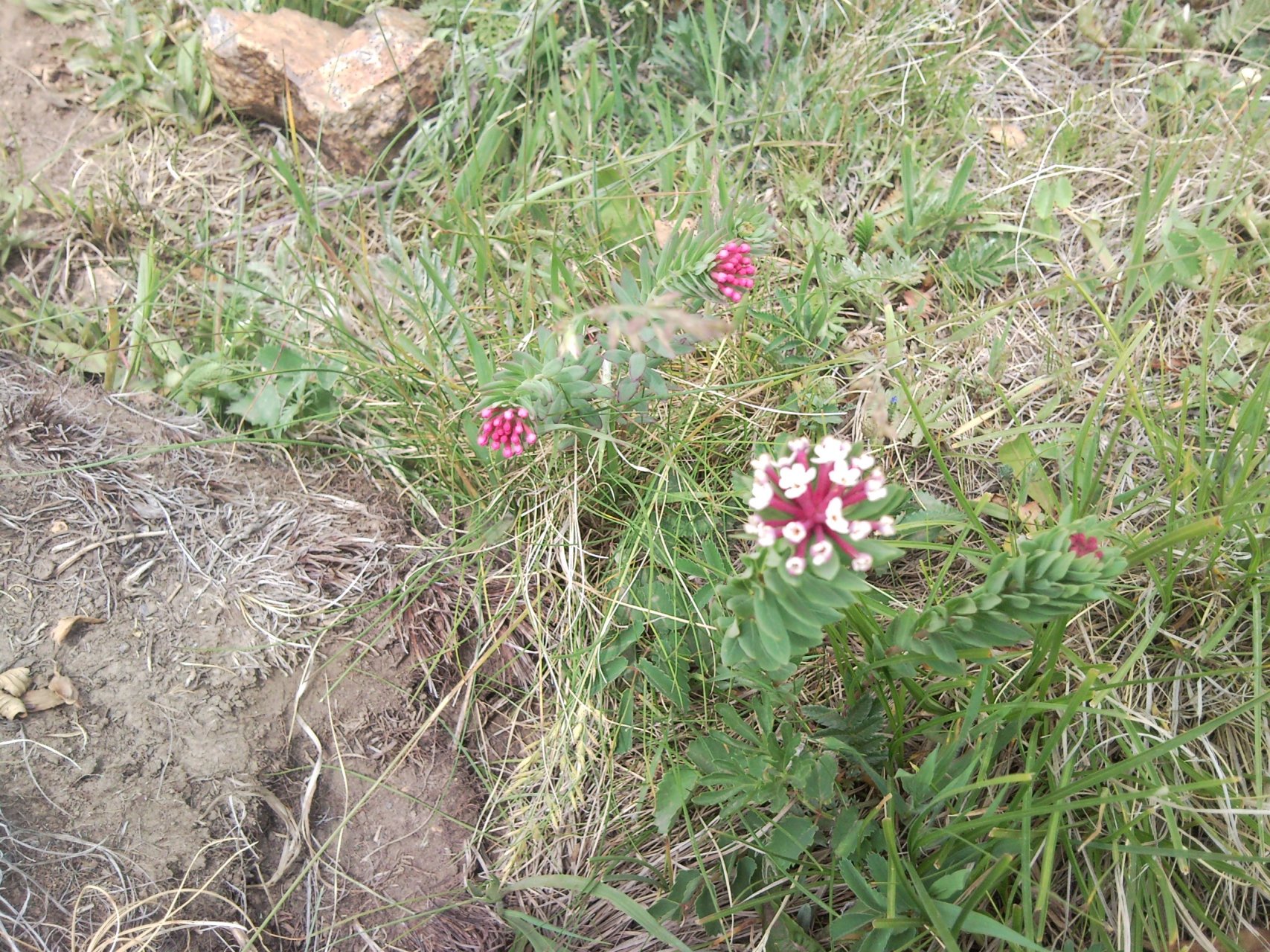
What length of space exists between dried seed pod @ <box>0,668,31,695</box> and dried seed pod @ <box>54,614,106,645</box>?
0.09 metres

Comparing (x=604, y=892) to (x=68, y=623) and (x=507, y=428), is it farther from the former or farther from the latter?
(x=68, y=623)

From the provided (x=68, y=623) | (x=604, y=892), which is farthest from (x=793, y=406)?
(x=68, y=623)

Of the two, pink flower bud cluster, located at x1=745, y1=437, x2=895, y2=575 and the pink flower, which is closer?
pink flower bud cluster, located at x1=745, y1=437, x2=895, y2=575

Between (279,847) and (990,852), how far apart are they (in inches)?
62.7

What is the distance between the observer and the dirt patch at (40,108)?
116 inches

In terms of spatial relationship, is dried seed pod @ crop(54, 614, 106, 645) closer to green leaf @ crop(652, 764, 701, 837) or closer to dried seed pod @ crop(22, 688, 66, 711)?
dried seed pod @ crop(22, 688, 66, 711)

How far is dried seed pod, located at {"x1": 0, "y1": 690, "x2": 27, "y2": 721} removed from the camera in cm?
188

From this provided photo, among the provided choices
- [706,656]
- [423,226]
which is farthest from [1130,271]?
[423,226]

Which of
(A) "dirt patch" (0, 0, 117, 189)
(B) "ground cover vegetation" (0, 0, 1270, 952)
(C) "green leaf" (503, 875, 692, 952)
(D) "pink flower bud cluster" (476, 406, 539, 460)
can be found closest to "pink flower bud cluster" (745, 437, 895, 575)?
(B) "ground cover vegetation" (0, 0, 1270, 952)

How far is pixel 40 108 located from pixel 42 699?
224 centimetres

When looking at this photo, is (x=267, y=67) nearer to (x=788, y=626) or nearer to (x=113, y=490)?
(x=113, y=490)

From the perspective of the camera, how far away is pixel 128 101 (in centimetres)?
305

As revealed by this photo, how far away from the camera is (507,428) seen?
2.03 m

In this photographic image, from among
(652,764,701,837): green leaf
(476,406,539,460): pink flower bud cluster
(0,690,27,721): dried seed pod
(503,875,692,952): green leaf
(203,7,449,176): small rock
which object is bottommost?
(503,875,692,952): green leaf
